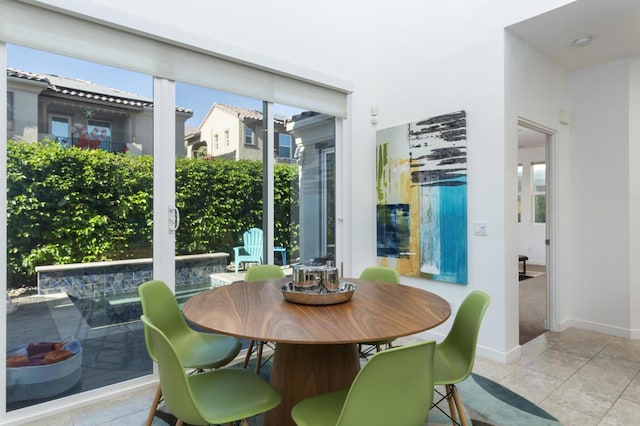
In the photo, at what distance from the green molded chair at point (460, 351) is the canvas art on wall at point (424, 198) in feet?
4.55

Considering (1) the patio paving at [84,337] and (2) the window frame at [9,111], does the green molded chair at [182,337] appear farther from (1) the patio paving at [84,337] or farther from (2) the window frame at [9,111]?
(2) the window frame at [9,111]

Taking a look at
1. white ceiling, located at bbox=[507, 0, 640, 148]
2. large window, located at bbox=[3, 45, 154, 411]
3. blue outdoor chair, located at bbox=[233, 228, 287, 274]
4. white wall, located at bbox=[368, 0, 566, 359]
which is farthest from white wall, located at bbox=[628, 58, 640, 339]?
large window, located at bbox=[3, 45, 154, 411]

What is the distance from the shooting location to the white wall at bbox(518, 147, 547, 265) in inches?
335

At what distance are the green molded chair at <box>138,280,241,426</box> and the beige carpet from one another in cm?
293

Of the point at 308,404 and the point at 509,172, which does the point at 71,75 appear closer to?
the point at 308,404

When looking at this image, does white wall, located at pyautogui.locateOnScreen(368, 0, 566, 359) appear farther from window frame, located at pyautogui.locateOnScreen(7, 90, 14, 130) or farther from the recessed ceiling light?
window frame, located at pyautogui.locateOnScreen(7, 90, 14, 130)

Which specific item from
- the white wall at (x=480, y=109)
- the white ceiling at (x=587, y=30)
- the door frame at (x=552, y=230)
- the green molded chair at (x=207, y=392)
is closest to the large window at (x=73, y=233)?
the green molded chair at (x=207, y=392)

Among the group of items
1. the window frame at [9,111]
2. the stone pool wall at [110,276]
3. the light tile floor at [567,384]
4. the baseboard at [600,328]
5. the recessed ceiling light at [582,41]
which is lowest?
the light tile floor at [567,384]

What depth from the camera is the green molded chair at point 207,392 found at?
4.54 feet

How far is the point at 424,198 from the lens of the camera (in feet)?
Result: 12.0

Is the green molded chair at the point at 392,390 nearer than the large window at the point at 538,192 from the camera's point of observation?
Yes

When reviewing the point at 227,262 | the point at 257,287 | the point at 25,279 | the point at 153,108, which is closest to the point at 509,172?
the point at 257,287

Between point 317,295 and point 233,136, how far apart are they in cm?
186

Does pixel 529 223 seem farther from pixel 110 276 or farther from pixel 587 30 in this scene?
pixel 110 276
